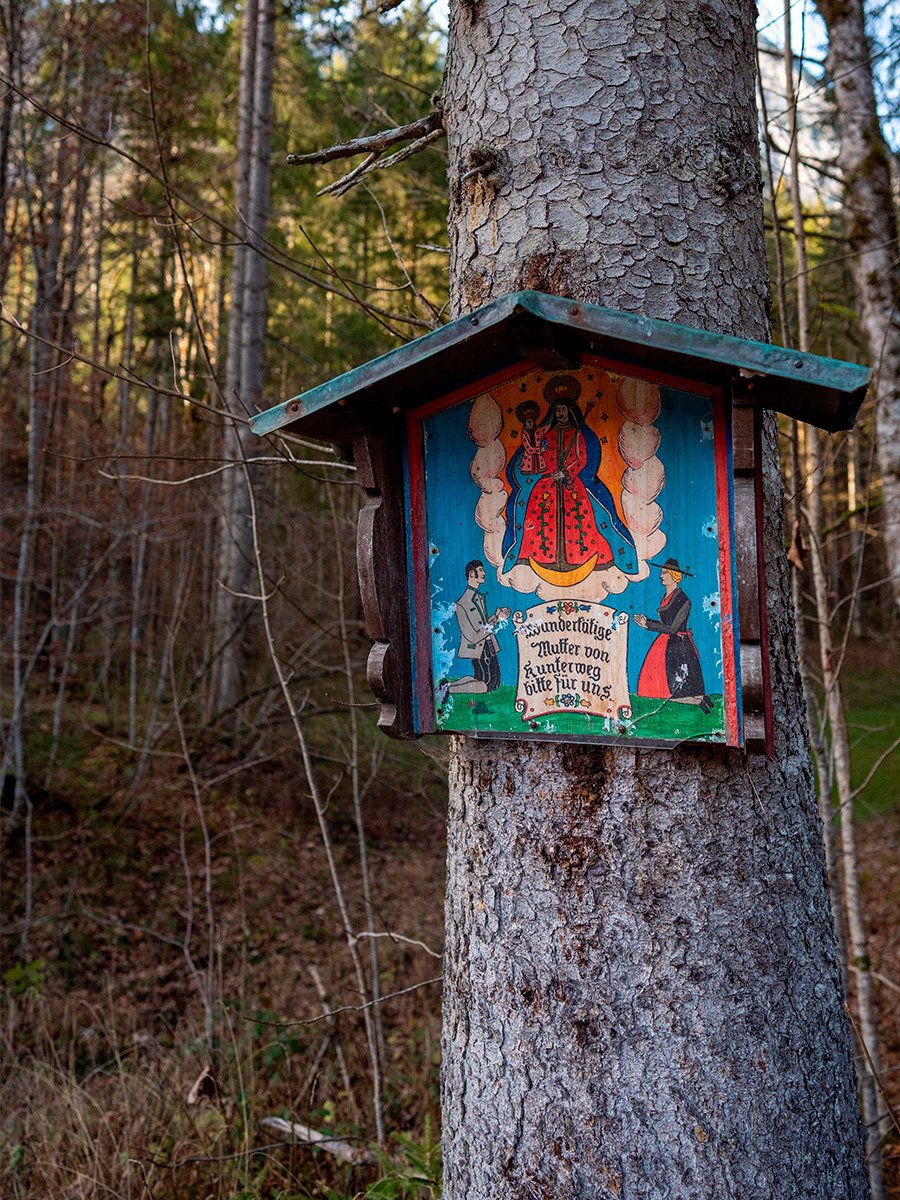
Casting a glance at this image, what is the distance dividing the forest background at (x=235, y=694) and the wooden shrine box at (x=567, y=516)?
59cm

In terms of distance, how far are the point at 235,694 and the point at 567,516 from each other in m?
7.96

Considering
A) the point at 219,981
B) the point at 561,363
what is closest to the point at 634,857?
the point at 561,363

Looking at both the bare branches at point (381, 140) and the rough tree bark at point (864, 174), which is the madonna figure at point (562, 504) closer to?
the bare branches at point (381, 140)

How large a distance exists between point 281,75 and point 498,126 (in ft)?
33.6

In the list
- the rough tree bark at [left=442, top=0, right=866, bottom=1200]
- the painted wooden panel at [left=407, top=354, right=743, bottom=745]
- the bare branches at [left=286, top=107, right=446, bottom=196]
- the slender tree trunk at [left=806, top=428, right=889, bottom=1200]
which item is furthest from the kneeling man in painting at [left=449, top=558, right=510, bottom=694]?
the slender tree trunk at [left=806, top=428, right=889, bottom=1200]

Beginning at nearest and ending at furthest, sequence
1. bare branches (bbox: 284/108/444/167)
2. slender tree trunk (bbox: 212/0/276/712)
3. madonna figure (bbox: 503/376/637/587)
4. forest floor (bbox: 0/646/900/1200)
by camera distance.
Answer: madonna figure (bbox: 503/376/637/587) → bare branches (bbox: 284/108/444/167) → forest floor (bbox: 0/646/900/1200) → slender tree trunk (bbox: 212/0/276/712)

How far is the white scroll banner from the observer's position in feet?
5.57

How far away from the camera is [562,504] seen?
1.77 meters

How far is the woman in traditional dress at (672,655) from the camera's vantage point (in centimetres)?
163

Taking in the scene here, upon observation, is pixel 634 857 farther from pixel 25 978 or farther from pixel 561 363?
pixel 25 978

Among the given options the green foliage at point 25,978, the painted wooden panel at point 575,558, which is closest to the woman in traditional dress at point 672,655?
the painted wooden panel at point 575,558

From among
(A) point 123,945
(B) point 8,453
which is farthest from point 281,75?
(A) point 123,945

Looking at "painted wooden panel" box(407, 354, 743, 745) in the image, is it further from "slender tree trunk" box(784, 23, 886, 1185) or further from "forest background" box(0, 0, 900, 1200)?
"slender tree trunk" box(784, 23, 886, 1185)

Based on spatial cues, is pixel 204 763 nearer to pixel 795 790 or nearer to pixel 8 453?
pixel 8 453
